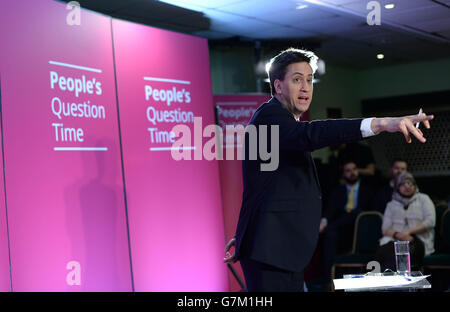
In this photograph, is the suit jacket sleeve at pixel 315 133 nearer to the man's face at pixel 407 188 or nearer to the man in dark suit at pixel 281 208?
the man in dark suit at pixel 281 208

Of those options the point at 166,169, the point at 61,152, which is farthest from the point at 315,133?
the point at 166,169

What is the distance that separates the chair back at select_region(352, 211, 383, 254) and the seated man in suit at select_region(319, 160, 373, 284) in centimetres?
44

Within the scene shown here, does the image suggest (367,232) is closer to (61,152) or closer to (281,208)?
(61,152)

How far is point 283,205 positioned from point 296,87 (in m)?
0.46

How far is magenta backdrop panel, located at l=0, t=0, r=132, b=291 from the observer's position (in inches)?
155

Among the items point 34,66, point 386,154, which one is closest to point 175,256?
point 34,66

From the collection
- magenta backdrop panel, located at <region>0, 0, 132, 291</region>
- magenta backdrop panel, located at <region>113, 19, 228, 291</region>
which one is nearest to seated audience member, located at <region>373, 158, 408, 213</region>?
magenta backdrop panel, located at <region>113, 19, 228, 291</region>

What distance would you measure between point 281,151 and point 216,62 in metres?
6.41

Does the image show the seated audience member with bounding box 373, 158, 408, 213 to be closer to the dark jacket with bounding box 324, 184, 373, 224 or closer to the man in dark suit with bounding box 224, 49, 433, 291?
the dark jacket with bounding box 324, 184, 373, 224

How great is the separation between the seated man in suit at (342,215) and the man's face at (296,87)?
4.96 meters

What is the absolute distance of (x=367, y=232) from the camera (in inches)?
263

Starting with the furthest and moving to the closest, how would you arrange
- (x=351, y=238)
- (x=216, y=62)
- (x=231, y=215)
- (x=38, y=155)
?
(x=216, y=62) → (x=351, y=238) → (x=231, y=215) → (x=38, y=155)

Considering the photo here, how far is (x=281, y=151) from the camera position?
2229mm
